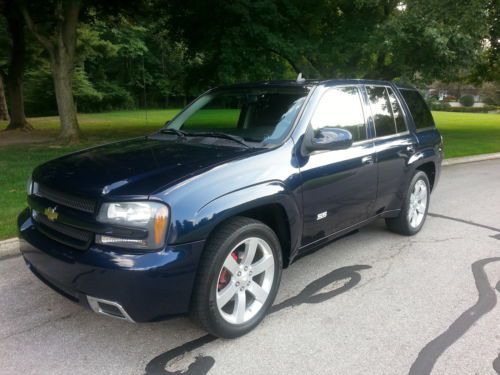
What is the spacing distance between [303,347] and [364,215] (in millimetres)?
1769

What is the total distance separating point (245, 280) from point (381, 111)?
2561mm

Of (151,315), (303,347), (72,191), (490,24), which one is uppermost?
(490,24)

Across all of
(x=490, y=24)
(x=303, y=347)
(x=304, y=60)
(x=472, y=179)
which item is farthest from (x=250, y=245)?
(x=490, y=24)

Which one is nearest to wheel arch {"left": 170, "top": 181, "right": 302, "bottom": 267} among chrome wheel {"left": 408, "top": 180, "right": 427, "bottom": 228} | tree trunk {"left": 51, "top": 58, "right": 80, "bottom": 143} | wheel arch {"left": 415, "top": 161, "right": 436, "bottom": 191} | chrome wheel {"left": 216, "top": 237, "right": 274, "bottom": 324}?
chrome wheel {"left": 216, "top": 237, "right": 274, "bottom": 324}

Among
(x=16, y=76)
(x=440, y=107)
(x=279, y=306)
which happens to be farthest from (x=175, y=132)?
(x=440, y=107)

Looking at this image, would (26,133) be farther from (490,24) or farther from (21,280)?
(490,24)

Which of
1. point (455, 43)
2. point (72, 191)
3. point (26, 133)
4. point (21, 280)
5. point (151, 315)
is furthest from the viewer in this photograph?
point (26, 133)

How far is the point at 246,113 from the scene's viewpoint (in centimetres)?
416

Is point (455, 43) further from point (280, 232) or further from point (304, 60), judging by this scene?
point (280, 232)

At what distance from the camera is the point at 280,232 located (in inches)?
137

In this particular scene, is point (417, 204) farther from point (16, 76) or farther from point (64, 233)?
point (16, 76)

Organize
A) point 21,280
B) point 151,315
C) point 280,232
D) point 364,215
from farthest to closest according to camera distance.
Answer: point 364,215, point 21,280, point 280,232, point 151,315

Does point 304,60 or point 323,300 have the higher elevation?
point 304,60

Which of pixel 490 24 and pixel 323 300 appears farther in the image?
pixel 490 24
